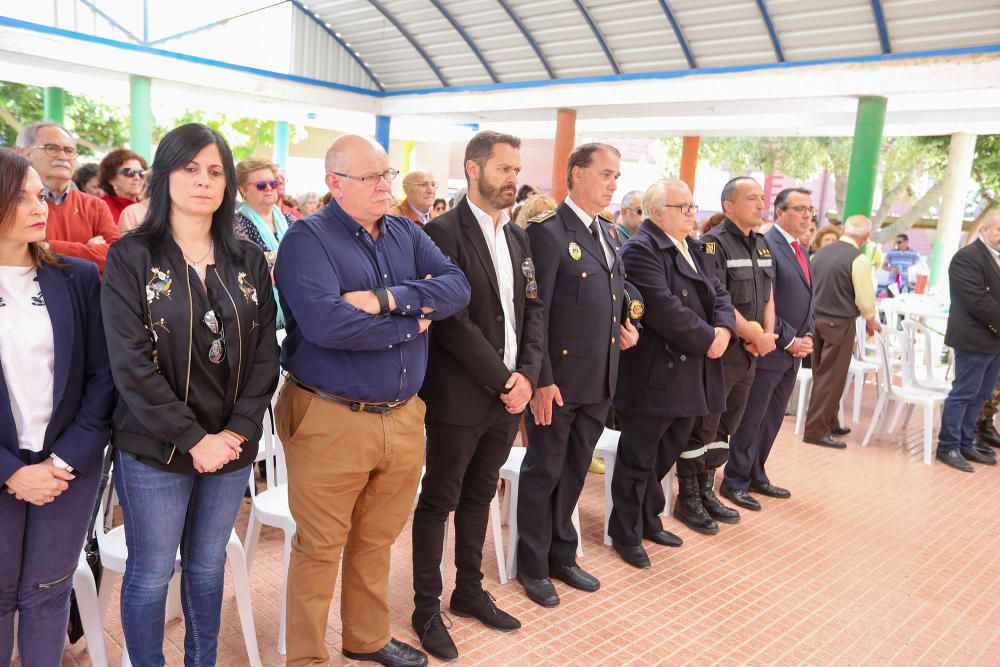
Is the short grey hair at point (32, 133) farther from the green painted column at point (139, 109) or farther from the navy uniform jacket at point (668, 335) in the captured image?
the green painted column at point (139, 109)

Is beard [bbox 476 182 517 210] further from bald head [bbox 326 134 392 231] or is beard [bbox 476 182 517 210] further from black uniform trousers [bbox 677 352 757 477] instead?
black uniform trousers [bbox 677 352 757 477]

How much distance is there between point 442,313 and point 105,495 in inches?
53.6

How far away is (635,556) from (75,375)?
2687 millimetres

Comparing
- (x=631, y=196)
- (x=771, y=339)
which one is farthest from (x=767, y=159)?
(x=771, y=339)

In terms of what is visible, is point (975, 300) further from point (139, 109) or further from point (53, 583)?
point (139, 109)

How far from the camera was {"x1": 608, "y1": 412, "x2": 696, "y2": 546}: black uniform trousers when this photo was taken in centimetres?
380

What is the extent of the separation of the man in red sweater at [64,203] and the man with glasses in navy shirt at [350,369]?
115 cm

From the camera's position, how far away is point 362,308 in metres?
2.29

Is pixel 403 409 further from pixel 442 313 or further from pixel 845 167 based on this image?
pixel 845 167

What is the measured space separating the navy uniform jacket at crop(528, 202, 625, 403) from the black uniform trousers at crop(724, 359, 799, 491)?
1778 millimetres

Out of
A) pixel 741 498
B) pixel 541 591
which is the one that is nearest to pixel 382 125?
pixel 741 498

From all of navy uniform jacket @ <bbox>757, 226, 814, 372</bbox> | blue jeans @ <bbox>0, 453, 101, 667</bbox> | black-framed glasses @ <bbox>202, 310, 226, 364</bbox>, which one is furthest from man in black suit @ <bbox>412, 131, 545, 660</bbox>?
navy uniform jacket @ <bbox>757, 226, 814, 372</bbox>

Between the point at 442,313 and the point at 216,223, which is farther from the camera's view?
the point at 442,313

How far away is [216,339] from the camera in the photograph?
6.95 feet
